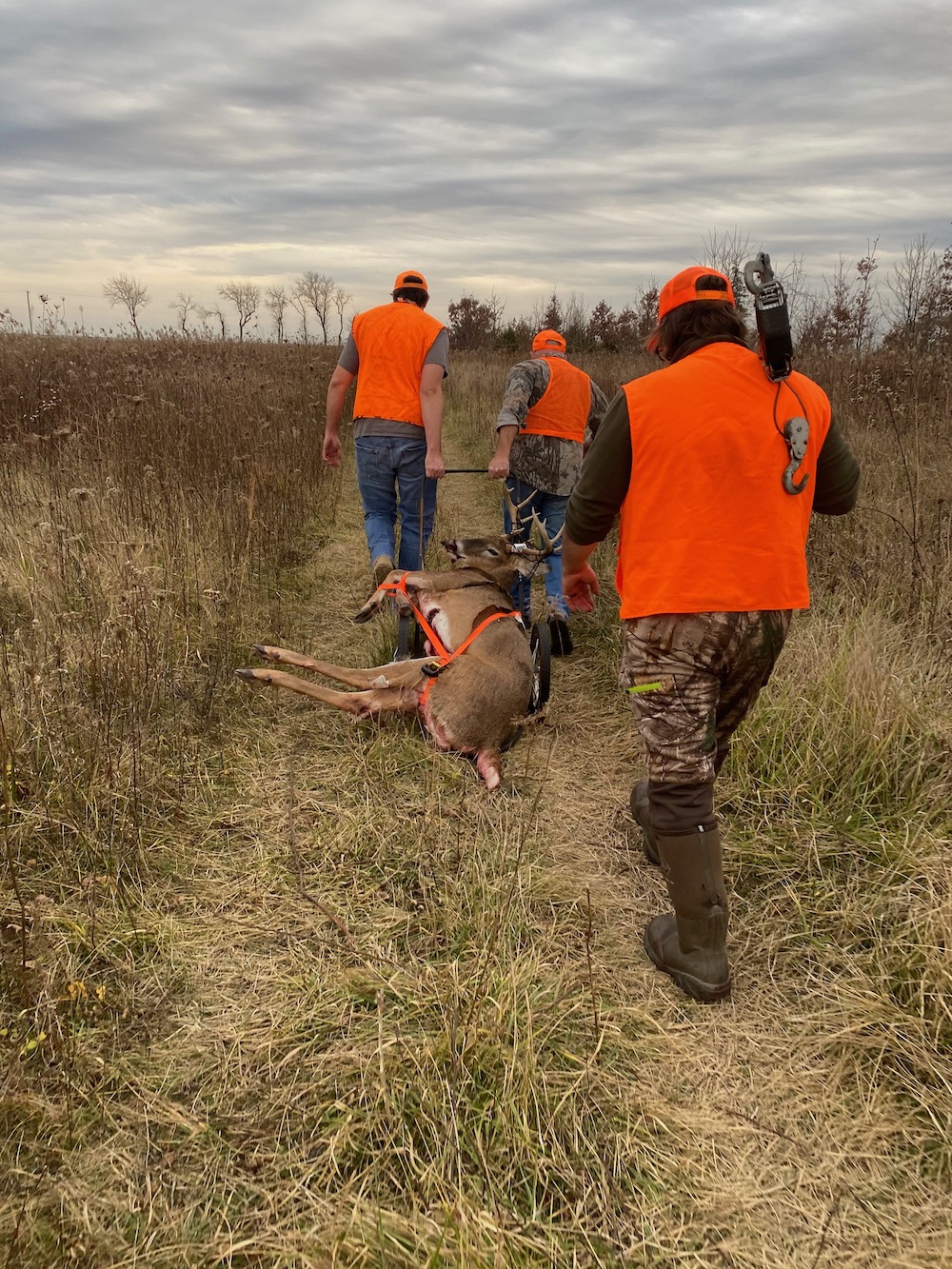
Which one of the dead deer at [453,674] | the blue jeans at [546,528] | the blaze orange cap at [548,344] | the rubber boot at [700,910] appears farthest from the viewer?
the blaze orange cap at [548,344]

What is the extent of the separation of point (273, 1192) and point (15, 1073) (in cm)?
77

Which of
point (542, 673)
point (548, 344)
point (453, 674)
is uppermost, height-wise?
point (548, 344)

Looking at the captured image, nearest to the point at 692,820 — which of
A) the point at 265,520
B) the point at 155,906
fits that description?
the point at 155,906

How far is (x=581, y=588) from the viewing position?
3035mm

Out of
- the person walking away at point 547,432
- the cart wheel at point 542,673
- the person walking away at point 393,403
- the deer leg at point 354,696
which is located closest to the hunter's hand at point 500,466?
the person walking away at point 547,432

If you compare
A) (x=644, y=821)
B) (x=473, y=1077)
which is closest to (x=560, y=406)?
(x=644, y=821)

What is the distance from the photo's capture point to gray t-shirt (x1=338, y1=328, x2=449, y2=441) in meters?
5.04

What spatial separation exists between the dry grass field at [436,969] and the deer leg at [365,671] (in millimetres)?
279

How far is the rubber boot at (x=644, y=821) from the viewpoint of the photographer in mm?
3303

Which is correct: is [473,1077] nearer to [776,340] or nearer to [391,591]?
[776,340]

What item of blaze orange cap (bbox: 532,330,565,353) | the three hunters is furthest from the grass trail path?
blaze orange cap (bbox: 532,330,565,353)

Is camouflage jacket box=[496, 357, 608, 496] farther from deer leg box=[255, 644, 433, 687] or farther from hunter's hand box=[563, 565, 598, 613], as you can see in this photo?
hunter's hand box=[563, 565, 598, 613]

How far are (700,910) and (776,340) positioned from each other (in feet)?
6.17

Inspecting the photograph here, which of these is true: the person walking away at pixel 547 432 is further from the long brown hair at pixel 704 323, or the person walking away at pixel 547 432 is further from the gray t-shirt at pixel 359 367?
the long brown hair at pixel 704 323
